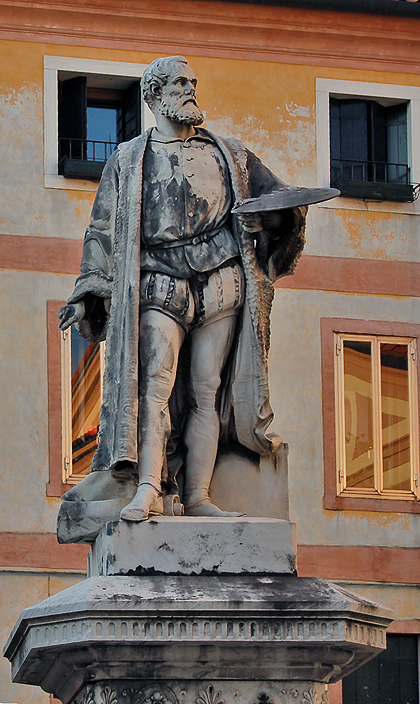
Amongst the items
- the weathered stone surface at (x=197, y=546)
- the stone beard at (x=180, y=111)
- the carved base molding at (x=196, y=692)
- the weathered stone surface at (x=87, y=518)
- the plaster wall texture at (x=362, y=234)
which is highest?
the plaster wall texture at (x=362, y=234)

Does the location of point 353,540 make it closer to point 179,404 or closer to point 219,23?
point 219,23

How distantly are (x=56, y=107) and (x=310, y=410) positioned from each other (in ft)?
14.7

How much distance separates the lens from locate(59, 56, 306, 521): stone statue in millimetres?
9320

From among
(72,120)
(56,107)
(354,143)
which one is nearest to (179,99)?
(56,107)

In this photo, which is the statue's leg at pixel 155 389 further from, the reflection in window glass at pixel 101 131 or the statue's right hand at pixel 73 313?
the reflection in window glass at pixel 101 131

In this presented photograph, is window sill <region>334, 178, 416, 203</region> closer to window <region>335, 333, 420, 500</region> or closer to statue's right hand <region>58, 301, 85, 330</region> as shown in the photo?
window <region>335, 333, 420, 500</region>

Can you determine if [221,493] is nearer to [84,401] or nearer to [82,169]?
[84,401]

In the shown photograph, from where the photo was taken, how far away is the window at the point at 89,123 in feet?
68.5

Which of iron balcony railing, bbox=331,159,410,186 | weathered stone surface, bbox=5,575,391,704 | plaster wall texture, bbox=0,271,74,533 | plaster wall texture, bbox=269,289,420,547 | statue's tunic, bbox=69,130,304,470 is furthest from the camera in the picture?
iron balcony railing, bbox=331,159,410,186

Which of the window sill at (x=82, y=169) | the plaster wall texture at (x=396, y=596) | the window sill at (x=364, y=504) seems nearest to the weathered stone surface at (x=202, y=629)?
the plaster wall texture at (x=396, y=596)

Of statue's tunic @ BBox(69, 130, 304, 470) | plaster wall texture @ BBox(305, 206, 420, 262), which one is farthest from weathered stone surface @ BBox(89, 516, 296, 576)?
plaster wall texture @ BBox(305, 206, 420, 262)

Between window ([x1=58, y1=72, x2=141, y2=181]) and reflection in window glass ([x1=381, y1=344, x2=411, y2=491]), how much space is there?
389 centimetres

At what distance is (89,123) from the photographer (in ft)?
69.6

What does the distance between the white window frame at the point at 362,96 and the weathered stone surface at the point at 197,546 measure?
12.9m
